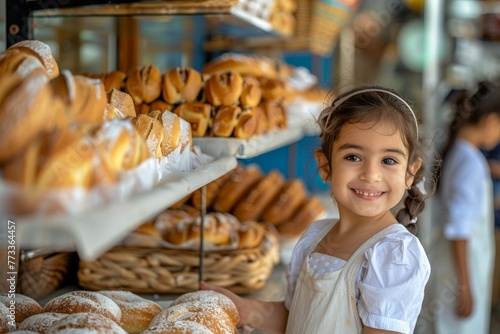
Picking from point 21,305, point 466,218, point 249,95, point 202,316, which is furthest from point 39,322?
point 466,218

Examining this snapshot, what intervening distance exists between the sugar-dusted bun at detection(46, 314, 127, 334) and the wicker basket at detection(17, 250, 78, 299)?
0.60 m

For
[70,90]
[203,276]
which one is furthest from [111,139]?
[203,276]

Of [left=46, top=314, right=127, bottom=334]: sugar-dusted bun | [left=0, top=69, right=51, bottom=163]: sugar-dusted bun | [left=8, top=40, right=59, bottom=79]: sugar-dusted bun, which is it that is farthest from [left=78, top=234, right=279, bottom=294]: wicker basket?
[left=0, top=69, right=51, bottom=163]: sugar-dusted bun

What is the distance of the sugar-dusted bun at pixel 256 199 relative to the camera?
2549mm

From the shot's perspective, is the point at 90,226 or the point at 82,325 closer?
the point at 90,226

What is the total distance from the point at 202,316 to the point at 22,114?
73 cm

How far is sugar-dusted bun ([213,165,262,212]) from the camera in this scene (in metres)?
2.54

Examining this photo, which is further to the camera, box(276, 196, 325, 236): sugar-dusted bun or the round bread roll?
box(276, 196, 325, 236): sugar-dusted bun

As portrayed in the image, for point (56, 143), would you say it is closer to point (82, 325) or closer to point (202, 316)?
point (82, 325)

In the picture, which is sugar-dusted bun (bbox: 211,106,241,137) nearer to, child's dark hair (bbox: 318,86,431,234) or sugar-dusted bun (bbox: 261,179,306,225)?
child's dark hair (bbox: 318,86,431,234)

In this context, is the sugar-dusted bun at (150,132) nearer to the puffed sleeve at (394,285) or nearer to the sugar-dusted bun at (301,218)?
the puffed sleeve at (394,285)

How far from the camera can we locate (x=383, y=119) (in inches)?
54.6

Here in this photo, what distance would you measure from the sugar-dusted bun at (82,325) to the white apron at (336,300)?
49 centimetres

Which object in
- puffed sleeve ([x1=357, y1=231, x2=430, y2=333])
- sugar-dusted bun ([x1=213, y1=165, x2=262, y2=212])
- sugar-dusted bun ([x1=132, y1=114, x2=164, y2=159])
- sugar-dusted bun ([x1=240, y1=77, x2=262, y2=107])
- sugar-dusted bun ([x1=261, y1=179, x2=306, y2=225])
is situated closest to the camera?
sugar-dusted bun ([x1=132, y1=114, x2=164, y2=159])
